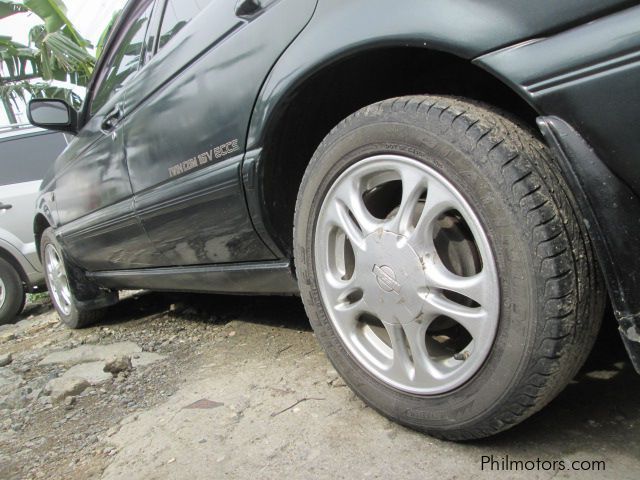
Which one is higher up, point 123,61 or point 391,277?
point 123,61

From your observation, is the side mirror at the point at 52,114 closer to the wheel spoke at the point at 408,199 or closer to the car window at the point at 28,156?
the car window at the point at 28,156

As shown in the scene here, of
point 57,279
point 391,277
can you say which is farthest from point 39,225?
point 391,277

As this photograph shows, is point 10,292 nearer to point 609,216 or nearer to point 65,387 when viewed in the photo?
point 65,387

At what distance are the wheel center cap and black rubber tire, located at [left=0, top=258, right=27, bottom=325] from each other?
15.6 ft

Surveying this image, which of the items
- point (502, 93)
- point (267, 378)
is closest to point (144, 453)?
point (267, 378)

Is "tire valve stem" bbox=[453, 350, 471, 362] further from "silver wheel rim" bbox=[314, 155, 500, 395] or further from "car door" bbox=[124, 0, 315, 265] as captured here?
"car door" bbox=[124, 0, 315, 265]

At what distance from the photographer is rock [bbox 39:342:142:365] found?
2756mm

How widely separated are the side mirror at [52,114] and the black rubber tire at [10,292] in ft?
7.49

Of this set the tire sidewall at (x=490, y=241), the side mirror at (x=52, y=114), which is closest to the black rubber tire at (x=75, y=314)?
the side mirror at (x=52, y=114)

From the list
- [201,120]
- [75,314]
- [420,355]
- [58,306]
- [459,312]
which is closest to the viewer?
[459,312]

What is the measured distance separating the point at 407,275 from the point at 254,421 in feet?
2.39

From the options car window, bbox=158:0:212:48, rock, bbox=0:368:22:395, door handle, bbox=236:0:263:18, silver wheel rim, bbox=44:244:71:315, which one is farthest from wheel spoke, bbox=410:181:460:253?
silver wheel rim, bbox=44:244:71:315

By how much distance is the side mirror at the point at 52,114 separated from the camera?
3244 mm

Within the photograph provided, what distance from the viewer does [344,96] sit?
1.55m
